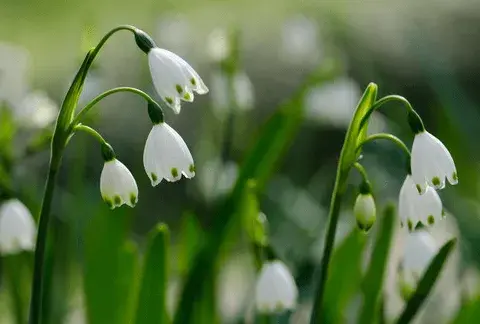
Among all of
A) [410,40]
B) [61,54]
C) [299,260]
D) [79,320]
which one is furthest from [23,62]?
[61,54]

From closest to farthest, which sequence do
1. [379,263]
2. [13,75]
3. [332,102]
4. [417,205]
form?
1. [417,205]
2. [379,263]
3. [13,75]
4. [332,102]

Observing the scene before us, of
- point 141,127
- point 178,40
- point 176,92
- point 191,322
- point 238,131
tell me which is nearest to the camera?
point 176,92

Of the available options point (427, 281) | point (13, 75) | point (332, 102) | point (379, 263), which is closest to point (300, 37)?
point (332, 102)

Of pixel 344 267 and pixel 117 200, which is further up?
pixel 117 200

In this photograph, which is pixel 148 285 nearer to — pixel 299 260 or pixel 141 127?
pixel 299 260

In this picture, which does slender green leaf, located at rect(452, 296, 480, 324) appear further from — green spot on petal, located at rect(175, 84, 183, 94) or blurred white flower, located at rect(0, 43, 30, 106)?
blurred white flower, located at rect(0, 43, 30, 106)

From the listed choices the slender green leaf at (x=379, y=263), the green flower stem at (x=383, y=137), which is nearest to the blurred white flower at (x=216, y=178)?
the slender green leaf at (x=379, y=263)

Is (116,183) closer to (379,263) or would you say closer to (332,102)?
(379,263)
